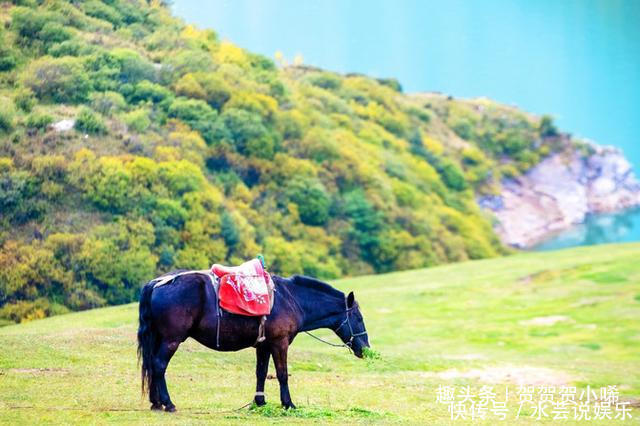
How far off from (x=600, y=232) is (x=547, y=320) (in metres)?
81.8

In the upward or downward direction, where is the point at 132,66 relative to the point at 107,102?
upward

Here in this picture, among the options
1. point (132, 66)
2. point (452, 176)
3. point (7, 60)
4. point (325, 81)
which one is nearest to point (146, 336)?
point (7, 60)

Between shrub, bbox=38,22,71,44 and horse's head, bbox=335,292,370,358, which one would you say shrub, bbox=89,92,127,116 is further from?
horse's head, bbox=335,292,370,358

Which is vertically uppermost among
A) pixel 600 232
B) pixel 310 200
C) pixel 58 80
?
pixel 58 80

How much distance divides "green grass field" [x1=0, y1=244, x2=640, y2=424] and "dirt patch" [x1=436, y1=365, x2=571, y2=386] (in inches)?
2.2

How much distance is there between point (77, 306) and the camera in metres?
47.4

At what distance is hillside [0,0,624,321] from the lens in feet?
162

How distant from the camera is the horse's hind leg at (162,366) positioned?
1505 centimetres

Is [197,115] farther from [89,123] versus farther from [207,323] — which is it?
[207,323]

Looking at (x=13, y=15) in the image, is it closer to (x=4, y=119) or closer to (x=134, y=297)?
(x=4, y=119)

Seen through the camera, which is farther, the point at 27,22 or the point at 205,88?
the point at 205,88

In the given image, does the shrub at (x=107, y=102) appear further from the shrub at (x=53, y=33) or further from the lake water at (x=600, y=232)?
the lake water at (x=600, y=232)

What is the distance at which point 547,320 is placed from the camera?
3912 centimetres

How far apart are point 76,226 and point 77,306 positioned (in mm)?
5121
